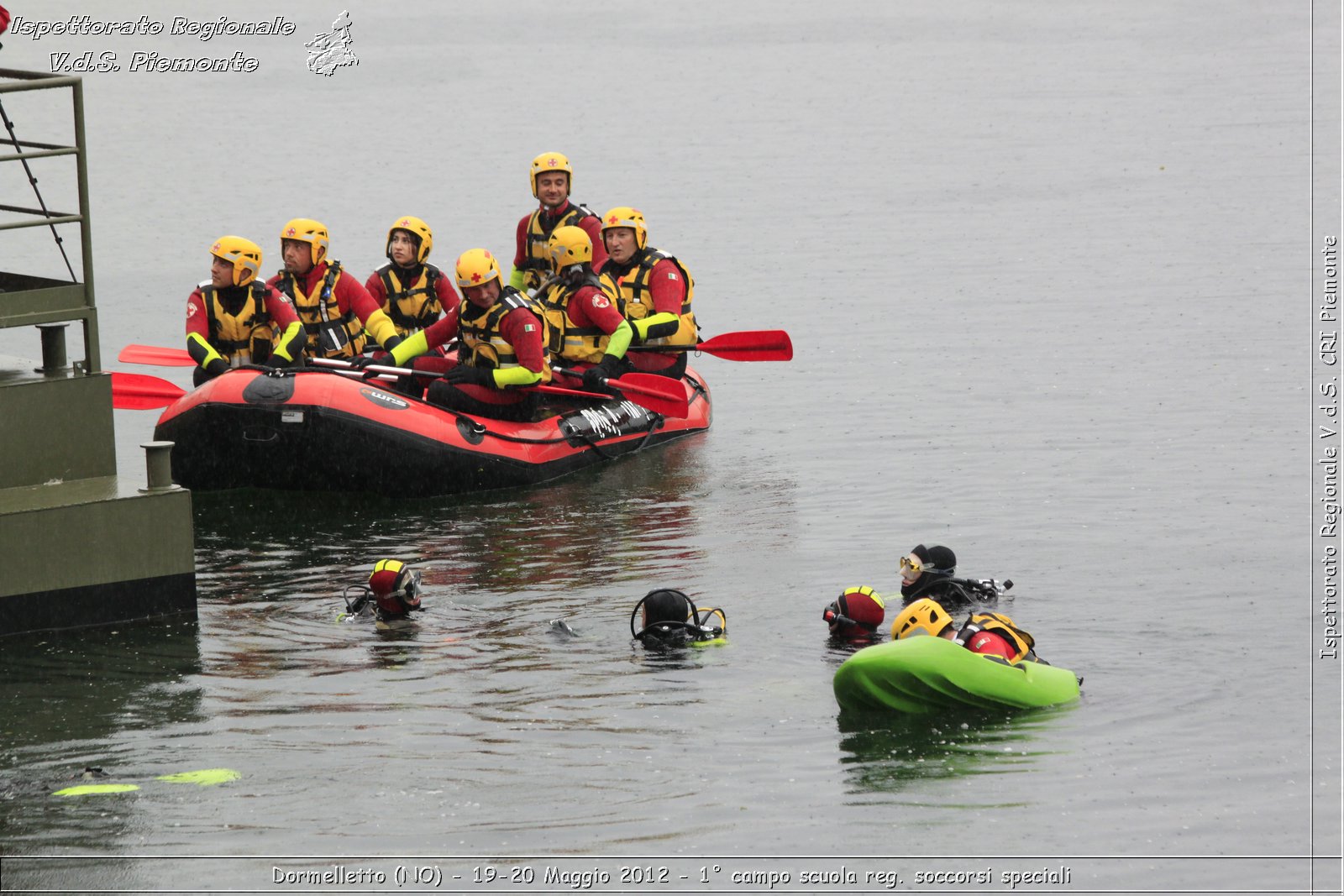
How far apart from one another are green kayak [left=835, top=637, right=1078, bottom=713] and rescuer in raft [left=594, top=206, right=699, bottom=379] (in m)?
6.44

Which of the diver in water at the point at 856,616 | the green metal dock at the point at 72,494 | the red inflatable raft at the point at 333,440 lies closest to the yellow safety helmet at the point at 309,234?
the red inflatable raft at the point at 333,440

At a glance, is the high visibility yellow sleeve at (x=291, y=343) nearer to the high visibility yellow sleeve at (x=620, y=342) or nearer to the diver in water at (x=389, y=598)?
the high visibility yellow sleeve at (x=620, y=342)

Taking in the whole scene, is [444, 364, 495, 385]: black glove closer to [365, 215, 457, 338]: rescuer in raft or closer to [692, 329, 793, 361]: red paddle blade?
[365, 215, 457, 338]: rescuer in raft

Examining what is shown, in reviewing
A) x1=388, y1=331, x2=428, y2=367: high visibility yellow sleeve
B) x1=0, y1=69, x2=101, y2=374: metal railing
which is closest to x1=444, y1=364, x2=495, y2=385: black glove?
x1=388, y1=331, x2=428, y2=367: high visibility yellow sleeve

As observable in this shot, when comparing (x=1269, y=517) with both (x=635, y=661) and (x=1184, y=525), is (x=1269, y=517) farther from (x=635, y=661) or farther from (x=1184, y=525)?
(x=635, y=661)

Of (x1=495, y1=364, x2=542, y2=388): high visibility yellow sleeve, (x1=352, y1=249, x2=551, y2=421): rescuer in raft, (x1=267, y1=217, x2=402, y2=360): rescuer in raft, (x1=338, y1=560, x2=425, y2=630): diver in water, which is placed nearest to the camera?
(x1=338, y1=560, x2=425, y2=630): diver in water

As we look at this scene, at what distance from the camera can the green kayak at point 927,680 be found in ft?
30.1

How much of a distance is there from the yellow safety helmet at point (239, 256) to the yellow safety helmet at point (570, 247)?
213cm

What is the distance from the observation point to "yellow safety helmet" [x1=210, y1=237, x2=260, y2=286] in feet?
45.8

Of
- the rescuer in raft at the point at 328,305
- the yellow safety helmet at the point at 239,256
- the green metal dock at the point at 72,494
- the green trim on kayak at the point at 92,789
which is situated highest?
the yellow safety helmet at the point at 239,256

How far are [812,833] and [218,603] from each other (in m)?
4.68

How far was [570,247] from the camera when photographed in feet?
48.9

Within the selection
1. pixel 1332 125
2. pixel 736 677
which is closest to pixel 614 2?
pixel 1332 125

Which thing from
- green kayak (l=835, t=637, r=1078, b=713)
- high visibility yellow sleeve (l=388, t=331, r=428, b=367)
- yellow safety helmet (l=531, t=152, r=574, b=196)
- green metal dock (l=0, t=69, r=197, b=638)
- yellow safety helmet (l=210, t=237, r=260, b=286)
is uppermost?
yellow safety helmet (l=531, t=152, r=574, b=196)
